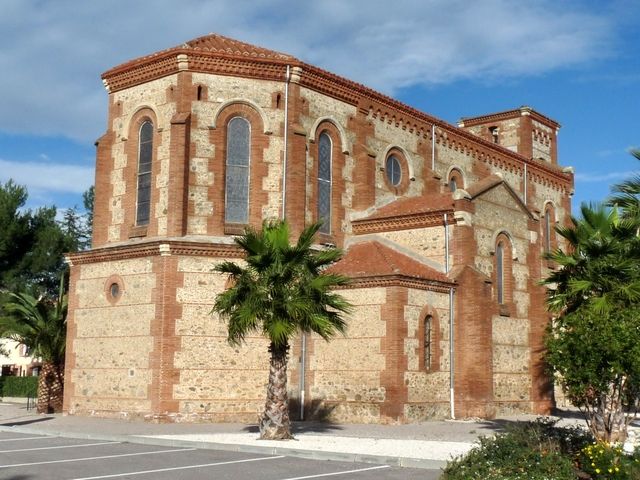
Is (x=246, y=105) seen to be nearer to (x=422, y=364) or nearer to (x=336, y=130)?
(x=336, y=130)

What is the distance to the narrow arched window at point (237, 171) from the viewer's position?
28547mm

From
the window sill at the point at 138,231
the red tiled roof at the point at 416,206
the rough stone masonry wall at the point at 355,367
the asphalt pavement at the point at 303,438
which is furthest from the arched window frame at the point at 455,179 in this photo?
the window sill at the point at 138,231

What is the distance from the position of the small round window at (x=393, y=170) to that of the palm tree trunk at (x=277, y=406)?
14490mm

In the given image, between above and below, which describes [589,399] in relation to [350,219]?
below

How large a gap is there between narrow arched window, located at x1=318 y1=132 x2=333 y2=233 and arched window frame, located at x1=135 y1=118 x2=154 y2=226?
6.35m

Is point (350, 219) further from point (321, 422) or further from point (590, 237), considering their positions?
point (590, 237)

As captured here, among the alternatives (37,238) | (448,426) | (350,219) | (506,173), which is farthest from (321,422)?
(37,238)

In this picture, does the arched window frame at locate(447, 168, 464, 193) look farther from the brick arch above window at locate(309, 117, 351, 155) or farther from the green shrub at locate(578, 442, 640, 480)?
the green shrub at locate(578, 442, 640, 480)

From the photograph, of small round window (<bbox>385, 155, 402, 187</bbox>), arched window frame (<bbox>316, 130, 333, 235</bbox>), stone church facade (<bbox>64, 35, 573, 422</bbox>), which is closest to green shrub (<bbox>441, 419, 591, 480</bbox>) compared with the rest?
stone church facade (<bbox>64, 35, 573, 422</bbox>)

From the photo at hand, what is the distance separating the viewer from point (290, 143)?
2898cm

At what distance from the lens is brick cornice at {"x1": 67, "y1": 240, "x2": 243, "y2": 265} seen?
26484 millimetres

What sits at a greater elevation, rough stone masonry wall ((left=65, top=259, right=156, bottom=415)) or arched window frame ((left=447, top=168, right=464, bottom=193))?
arched window frame ((left=447, top=168, right=464, bottom=193))

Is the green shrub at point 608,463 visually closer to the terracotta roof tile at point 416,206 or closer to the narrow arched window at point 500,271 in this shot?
the terracotta roof tile at point 416,206

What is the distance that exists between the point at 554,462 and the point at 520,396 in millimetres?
19012
